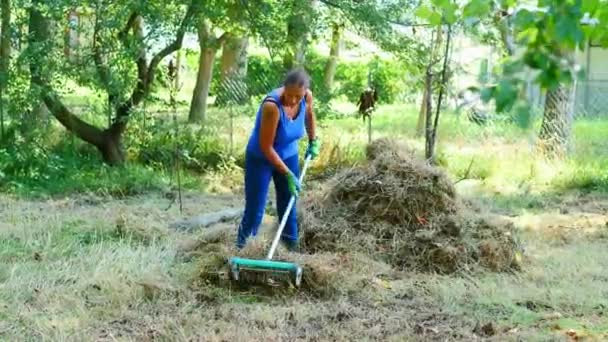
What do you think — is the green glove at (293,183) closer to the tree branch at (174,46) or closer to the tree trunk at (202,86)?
the tree branch at (174,46)

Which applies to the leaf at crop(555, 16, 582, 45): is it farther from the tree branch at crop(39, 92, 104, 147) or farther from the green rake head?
the tree branch at crop(39, 92, 104, 147)

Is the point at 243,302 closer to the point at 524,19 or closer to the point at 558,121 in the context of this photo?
the point at 524,19

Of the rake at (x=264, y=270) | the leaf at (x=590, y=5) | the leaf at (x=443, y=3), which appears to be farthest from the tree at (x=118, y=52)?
the leaf at (x=590, y=5)

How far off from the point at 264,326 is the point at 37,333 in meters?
1.19

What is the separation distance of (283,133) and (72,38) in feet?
16.3

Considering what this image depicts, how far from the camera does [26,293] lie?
5133mm

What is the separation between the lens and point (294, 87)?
5660mm

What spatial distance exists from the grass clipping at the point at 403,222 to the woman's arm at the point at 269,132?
98 centimetres

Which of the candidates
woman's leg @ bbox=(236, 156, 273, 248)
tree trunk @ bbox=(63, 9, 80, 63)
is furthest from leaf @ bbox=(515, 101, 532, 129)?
tree trunk @ bbox=(63, 9, 80, 63)

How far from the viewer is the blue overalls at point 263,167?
19.3 feet

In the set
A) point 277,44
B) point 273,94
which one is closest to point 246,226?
point 273,94

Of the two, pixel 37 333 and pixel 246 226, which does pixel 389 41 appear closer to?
pixel 246 226

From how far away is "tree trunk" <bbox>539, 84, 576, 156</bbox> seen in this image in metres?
11.3

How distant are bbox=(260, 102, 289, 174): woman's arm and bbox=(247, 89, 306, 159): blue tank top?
78mm
